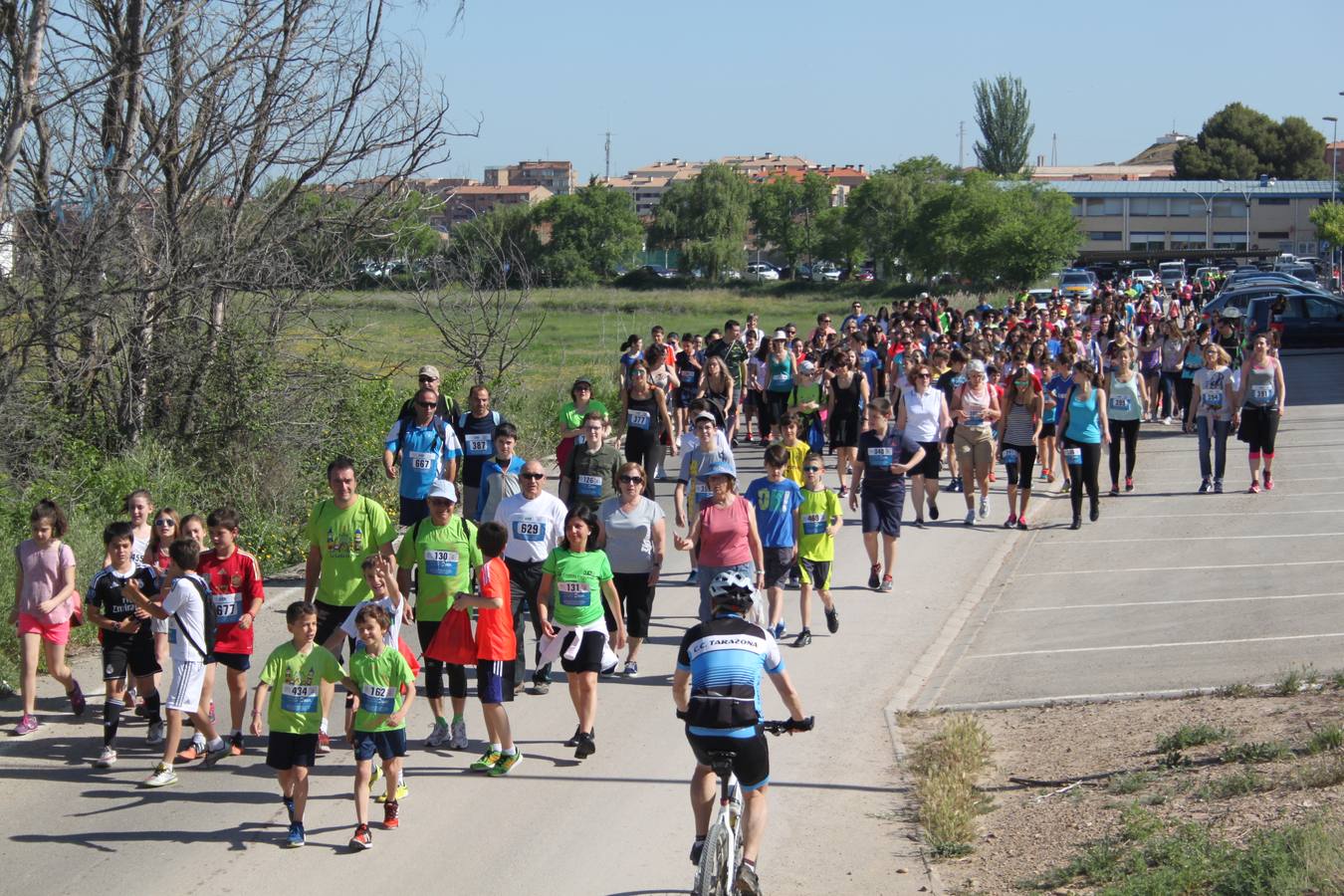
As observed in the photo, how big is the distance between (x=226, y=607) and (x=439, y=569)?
136 cm

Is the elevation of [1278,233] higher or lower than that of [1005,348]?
higher

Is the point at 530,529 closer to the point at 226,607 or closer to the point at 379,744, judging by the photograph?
the point at 226,607

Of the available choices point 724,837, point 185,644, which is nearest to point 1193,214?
point 185,644

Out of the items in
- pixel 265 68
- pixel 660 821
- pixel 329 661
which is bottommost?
pixel 660 821

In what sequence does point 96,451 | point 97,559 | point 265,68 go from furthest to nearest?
point 265,68, point 96,451, point 97,559

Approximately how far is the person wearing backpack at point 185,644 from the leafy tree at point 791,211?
119 meters

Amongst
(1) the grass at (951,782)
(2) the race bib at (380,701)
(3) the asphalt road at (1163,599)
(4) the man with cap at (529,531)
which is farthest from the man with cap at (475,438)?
(2) the race bib at (380,701)

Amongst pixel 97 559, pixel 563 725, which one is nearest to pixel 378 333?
pixel 97 559

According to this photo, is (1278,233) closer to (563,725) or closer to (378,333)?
(378,333)

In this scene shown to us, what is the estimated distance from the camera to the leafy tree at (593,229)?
110 metres

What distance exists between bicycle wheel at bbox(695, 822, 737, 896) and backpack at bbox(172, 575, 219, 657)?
398cm

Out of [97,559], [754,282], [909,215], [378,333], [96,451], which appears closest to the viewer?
[97,559]

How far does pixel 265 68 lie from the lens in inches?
661

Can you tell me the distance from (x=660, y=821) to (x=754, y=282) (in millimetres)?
101939
